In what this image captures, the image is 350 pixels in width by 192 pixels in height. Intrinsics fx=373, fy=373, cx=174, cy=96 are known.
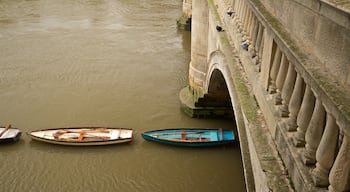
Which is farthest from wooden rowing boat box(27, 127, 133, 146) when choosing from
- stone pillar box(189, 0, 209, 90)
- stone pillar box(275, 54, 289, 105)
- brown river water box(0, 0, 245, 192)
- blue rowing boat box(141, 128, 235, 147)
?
stone pillar box(275, 54, 289, 105)

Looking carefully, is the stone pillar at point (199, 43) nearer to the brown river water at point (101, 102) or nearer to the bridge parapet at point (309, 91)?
the brown river water at point (101, 102)

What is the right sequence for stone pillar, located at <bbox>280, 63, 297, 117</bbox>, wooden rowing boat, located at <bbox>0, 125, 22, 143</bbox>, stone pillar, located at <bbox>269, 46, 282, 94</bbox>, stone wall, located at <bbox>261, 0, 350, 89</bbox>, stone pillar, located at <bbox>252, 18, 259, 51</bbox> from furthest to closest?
wooden rowing boat, located at <bbox>0, 125, 22, 143</bbox>, stone pillar, located at <bbox>252, 18, 259, 51</bbox>, stone pillar, located at <bbox>269, 46, 282, 94</bbox>, stone pillar, located at <bbox>280, 63, 297, 117</bbox>, stone wall, located at <bbox>261, 0, 350, 89</bbox>

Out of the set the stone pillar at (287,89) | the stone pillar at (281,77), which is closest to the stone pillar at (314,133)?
the stone pillar at (287,89)

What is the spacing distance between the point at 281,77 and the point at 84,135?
622cm

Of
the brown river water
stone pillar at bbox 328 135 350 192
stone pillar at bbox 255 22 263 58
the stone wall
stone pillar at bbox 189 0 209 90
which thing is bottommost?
the brown river water

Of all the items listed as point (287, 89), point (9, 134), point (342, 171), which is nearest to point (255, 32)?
point (287, 89)

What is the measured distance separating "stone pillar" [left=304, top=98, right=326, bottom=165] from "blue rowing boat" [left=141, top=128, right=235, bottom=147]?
564 centimetres

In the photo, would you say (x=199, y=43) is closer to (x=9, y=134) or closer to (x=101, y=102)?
(x=101, y=102)

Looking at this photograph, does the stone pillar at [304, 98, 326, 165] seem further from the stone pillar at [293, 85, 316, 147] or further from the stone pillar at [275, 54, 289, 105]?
the stone pillar at [275, 54, 289, 105]

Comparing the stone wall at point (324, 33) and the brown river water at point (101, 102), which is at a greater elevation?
the stone wall at point (324, 33)

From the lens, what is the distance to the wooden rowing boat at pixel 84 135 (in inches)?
317

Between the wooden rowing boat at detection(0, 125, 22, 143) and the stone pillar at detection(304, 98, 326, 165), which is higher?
the stone pillar at detection(304, 98, 326, 165)

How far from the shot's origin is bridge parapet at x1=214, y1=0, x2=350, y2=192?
1.84 m

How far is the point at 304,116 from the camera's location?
2.33 metres
